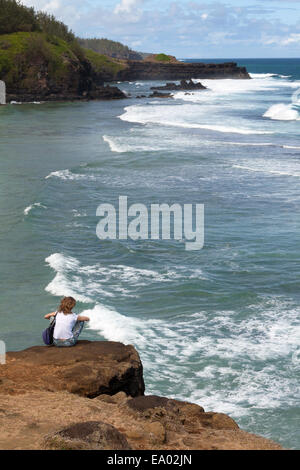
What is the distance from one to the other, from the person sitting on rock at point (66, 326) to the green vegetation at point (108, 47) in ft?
550

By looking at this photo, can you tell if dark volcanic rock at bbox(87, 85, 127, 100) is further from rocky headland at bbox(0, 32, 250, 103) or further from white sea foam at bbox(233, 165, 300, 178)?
white sea foam at bbox(233, 165, 300, 178)

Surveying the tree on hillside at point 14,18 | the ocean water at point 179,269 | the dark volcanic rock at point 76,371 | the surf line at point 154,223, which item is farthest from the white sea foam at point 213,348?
the tree on hillside at point 14,18

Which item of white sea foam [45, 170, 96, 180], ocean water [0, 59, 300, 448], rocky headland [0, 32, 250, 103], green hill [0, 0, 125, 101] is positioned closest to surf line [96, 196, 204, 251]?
ocean water [0, 59, 300, 448]

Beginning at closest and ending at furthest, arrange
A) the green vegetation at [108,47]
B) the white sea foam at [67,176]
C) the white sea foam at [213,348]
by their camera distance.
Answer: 1. the white sea foam at [213,348]
2. the white sea foam at [67,176]
3. the green vegetation at [108,47]

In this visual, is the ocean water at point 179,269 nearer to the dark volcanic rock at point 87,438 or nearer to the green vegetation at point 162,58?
the dark volcanic rock at point 87,438

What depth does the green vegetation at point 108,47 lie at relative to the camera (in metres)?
171

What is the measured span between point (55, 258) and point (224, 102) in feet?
194

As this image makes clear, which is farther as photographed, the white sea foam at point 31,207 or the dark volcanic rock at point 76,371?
the white sea foam at point 31,207

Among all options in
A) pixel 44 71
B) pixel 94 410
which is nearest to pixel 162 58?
pixel 44 71

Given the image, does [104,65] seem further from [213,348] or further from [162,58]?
[213,348]

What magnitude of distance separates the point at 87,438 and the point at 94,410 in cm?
132

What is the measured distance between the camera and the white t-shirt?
9.03 metres

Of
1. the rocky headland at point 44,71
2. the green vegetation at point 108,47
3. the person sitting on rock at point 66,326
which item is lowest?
the person sitting on rock at point 66,326

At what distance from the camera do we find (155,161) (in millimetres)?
30812
